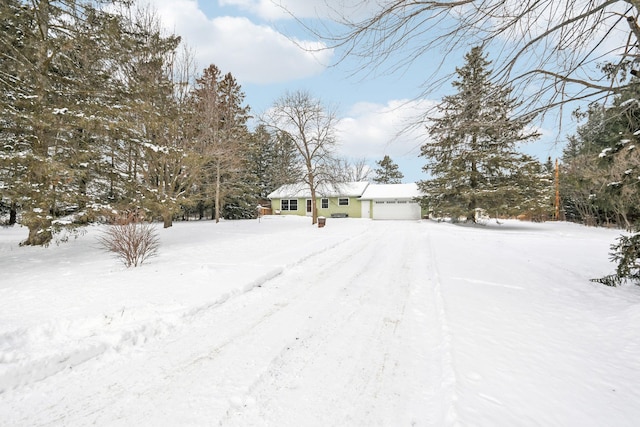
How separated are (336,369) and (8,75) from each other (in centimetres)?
870

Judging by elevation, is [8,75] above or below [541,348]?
above

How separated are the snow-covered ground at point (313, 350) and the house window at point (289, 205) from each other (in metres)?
25.9

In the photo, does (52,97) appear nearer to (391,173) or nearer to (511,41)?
(511,41)

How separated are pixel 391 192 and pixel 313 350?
27.6m

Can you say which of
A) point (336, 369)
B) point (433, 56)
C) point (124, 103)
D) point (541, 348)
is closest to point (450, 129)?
point (433, 56)

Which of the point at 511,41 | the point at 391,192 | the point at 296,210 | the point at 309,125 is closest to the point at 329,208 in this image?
the point at 296,210

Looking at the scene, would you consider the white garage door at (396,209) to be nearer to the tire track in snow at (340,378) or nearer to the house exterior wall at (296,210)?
the house exterior wall at (296,210)

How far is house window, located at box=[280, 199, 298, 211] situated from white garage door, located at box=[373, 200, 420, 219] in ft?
28.5

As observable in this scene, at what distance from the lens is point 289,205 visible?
31.4 m

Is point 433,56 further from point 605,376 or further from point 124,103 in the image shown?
point 124,103

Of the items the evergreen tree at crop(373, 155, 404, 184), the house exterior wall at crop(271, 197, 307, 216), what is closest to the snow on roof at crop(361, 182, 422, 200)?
the house exterior wall at crop(271, 197, 307, 216)

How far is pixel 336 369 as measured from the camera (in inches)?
93.4

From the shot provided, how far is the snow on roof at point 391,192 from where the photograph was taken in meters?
27.6

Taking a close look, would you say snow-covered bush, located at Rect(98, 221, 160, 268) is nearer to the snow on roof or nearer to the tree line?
the tree line
